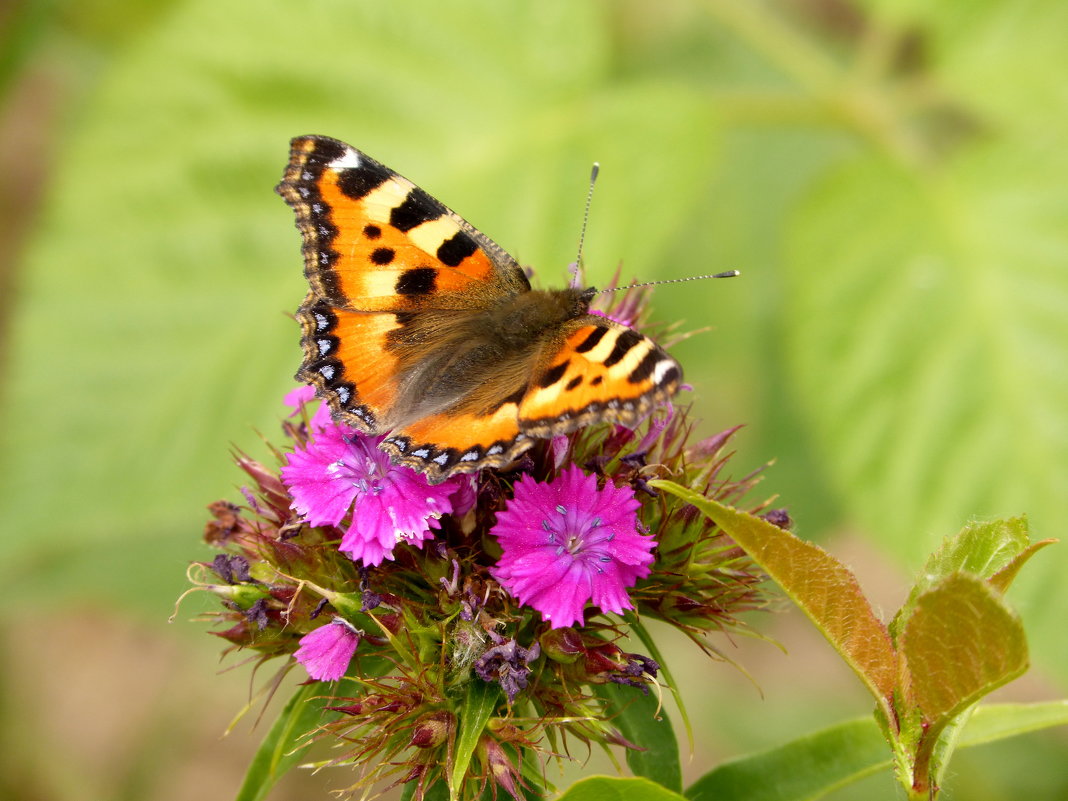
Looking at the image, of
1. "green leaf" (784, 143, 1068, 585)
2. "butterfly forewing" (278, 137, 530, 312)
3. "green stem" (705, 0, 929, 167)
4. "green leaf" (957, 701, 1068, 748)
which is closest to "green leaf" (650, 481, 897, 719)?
"green leaf" (957, 701, 1068, 748)

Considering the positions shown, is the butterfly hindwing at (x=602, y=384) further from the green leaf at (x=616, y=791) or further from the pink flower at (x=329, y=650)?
the green leaf at (x=616, y=791)

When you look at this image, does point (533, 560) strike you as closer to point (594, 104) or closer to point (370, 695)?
point (370, 695)

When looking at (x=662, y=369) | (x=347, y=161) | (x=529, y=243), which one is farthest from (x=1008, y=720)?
(x=529, y=243)

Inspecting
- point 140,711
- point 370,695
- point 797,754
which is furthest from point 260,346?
point 140,711

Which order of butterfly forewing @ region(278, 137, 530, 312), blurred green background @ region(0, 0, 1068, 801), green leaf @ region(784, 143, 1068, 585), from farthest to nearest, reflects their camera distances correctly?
1. blurred green background @ region(0, 0, 1068, 801)
2. green leaf @ region(784, 143, 1068, 585)
3. butterfly forewing @ region(278, 137, 530, 312)

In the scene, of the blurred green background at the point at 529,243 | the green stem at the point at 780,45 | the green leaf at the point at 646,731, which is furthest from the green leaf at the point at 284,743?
the green stem at the point at 780,45

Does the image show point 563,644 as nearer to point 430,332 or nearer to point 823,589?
point 823,589

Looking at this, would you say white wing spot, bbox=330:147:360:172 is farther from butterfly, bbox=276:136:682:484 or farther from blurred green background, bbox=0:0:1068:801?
blurred green background, bbox=0:0:1068:801
